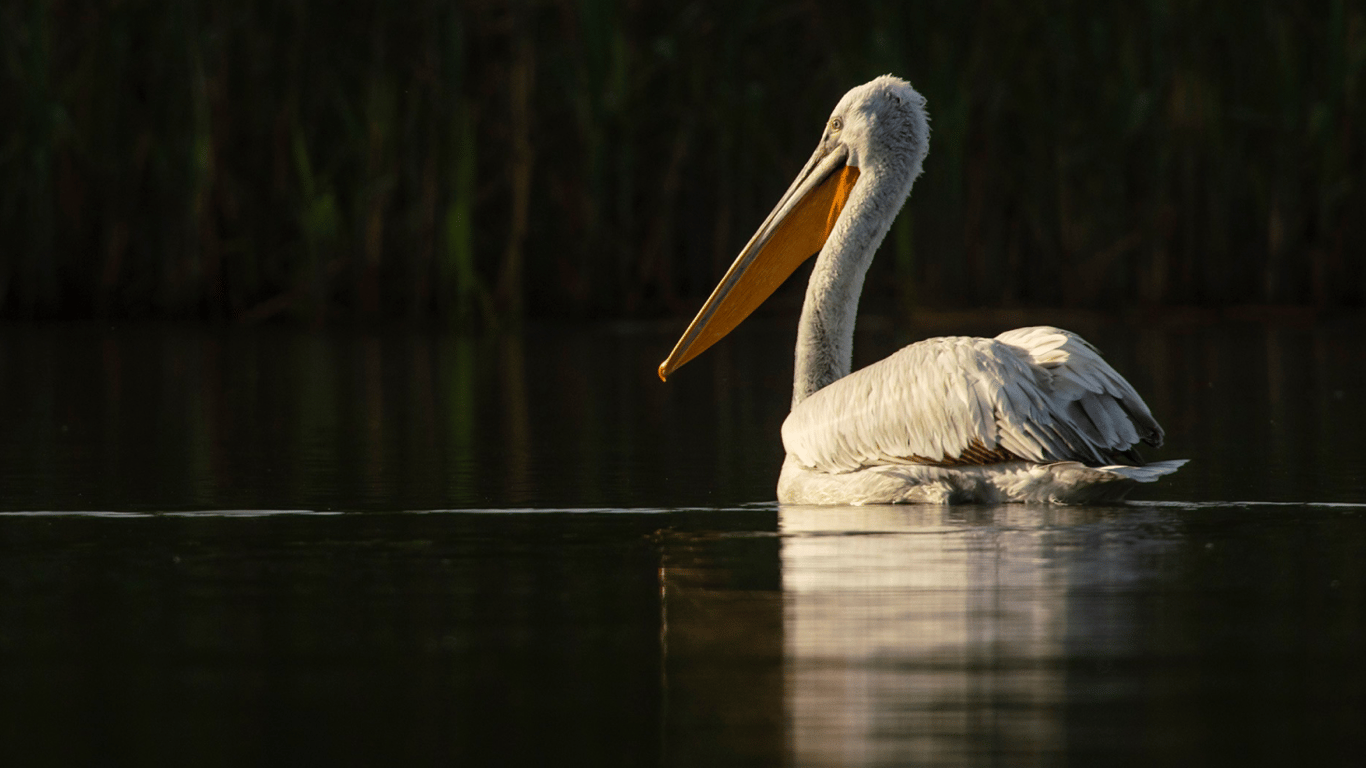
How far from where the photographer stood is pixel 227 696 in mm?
3789

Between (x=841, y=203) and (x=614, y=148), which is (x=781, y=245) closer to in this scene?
(x=841, y=203)

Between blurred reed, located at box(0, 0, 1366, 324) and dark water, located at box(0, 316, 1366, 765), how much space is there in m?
7.91

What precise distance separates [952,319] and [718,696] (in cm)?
1391

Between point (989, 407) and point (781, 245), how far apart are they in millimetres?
2011

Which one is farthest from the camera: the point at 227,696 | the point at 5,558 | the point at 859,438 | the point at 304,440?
the point at 304,440

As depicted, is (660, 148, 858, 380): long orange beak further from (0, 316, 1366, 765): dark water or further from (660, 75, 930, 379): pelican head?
(0, 316, 1366, 765): dark water

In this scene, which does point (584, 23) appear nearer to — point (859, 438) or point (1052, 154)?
point (1052, 154)

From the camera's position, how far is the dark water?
3447 mm

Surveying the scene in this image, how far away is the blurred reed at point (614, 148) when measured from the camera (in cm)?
1755

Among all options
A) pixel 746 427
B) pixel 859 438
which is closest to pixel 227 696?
pixel 859 438

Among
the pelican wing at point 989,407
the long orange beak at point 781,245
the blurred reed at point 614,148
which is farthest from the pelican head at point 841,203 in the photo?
the blurred reed at point 614,148

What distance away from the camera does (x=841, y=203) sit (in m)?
8.28

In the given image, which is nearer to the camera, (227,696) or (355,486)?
(227,696)

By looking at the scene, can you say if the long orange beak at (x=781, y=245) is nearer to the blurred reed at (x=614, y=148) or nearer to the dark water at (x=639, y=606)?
the dark water at (x=639, y=606)
